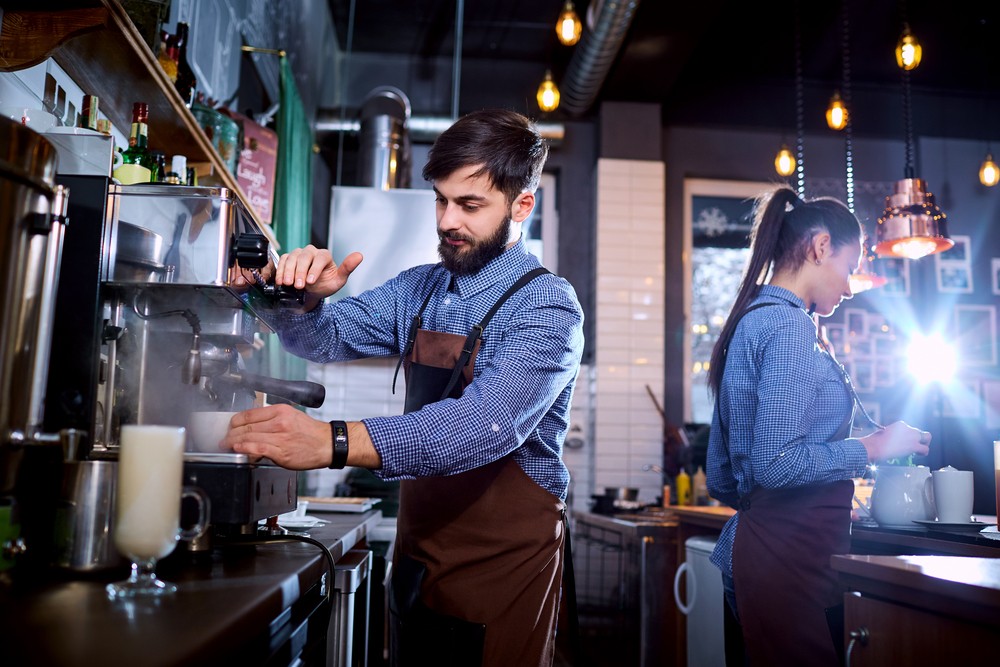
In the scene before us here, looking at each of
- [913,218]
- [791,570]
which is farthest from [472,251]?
[913,218]

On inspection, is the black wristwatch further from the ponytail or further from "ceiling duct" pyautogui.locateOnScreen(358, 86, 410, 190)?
"ceiling duct" pyautogui.locateOnScreen(358, 86, 410, 190)

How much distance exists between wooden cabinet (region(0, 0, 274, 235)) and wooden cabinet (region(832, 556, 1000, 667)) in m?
1.44

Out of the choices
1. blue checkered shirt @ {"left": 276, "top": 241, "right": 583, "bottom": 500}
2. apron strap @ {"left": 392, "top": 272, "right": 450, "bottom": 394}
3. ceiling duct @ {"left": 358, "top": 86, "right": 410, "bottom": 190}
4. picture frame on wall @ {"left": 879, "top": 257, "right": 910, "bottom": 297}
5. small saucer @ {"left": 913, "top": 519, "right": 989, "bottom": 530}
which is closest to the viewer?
blue checkered shirt @ {"left": 276, "top": 241, "right": 583, "bottom": 500}

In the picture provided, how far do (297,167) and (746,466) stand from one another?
2.79 m

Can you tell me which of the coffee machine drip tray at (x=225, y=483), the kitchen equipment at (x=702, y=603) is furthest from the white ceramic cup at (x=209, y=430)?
the kitchen equipment at (x=702, y=603)

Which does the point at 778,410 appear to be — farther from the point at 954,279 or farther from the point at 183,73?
the point at 954,279

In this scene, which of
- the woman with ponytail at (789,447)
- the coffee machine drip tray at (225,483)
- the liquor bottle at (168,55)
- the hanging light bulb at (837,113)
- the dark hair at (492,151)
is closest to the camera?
the coffee machine drip tray at (225,483)

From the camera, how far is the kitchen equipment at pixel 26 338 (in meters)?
1.03

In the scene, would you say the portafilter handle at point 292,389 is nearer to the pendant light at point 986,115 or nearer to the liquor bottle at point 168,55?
the liquor bottle at point 168,55

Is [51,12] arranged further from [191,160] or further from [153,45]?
[191,160]

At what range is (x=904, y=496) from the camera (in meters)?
2.14

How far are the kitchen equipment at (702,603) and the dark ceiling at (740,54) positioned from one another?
2.86 metres

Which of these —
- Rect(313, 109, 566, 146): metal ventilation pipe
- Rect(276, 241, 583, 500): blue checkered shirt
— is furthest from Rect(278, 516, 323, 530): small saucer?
Rect(313, 109, 566, 146): metal ventilation pipe

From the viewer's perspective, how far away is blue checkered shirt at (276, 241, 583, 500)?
1309 mm
